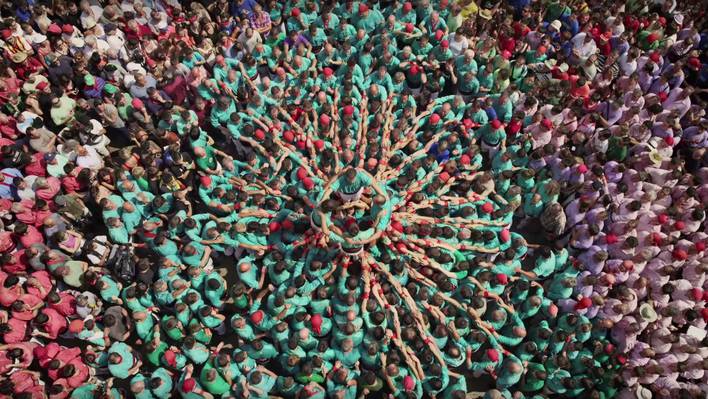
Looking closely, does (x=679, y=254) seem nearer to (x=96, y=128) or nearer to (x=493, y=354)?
(x=493, y=354)

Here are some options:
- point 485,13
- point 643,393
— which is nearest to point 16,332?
point 643,393

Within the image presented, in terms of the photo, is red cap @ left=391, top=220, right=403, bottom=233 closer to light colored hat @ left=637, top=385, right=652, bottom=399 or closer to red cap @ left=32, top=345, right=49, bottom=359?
light colored hat @ left=637, top=385, right=652, bottom=399

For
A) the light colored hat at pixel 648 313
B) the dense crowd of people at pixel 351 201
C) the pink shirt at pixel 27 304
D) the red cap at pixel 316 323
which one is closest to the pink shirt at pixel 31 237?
the dense crowd of people at pixel 351 201

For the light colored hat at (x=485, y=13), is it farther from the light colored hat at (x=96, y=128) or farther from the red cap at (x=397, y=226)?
the light colored hat at (x=96, y=128)

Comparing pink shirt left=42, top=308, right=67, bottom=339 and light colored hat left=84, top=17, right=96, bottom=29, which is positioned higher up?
light colored hat left=84, top=17, right=96, bottom=29

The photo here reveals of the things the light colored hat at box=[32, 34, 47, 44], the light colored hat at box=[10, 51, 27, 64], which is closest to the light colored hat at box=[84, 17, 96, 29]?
the light colored hat at box=[32, 34, 47, 44]
